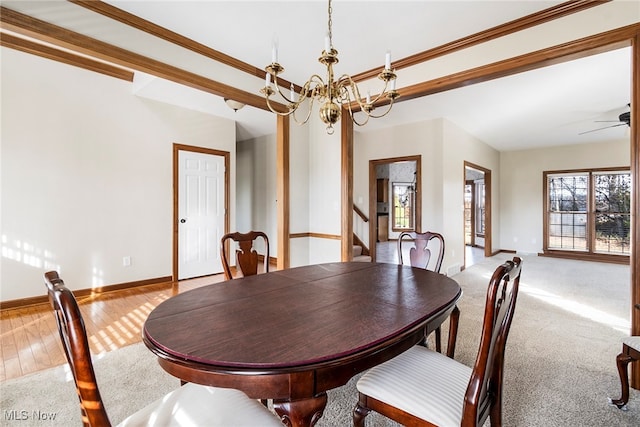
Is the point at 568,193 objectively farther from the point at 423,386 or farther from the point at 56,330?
the point at 56,330

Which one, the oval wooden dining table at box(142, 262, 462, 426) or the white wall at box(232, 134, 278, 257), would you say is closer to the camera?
the oval wooden dining table at box(142, 262, 462, 426)

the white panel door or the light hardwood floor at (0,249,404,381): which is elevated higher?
the white panel door

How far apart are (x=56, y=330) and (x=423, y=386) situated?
3.44m

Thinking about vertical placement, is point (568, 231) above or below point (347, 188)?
below

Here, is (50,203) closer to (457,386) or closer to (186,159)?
(186,159)

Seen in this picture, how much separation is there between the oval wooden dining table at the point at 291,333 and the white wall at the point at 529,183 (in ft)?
23.4

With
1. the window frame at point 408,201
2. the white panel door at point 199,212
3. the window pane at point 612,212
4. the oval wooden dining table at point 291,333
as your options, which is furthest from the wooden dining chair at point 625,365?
the window frame at point 408,201

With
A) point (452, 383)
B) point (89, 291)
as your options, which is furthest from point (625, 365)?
point (89, 291)

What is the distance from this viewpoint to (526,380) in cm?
195

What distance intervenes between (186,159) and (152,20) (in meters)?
2.43

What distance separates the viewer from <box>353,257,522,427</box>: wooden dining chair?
972 millimetres

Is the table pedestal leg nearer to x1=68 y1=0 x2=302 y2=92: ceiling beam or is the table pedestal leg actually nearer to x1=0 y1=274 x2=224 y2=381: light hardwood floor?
x1=0 y1=274 x2=224 y2=381: light hardwood floor

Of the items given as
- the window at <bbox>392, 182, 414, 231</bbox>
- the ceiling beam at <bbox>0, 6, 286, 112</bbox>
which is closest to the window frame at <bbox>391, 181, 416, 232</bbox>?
the window at <bbox>392, 182, 414, 231</bbox>

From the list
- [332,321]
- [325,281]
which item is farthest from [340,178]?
[332,321]
